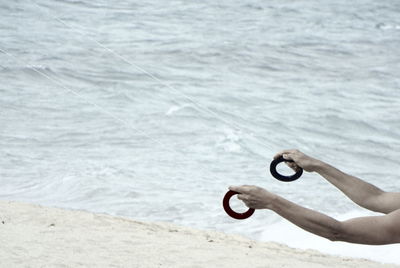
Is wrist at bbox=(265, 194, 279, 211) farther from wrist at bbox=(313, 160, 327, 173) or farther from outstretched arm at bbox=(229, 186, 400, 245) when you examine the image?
wrist at bbox=(313, 160, 327, 173)

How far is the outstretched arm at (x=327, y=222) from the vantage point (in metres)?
3.23

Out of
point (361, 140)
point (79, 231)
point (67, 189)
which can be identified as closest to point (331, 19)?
point (361, 140)

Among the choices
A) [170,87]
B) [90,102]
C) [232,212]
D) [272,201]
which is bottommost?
[90,102]

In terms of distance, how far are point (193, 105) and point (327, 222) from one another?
12436mm

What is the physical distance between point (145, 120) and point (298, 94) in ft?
12.7

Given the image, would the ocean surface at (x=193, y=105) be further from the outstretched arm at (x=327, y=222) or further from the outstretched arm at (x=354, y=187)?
the outstretched arm at (x=327, y=222)

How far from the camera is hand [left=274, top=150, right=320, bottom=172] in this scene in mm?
3635

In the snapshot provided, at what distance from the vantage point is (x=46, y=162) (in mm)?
11281

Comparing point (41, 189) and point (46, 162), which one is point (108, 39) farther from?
point (41, 189)

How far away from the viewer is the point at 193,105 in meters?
15.6

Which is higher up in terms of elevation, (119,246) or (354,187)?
(354,187)

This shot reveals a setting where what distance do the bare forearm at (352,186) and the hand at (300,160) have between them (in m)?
0.02

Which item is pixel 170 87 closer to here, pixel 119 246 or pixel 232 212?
pixel 119 246

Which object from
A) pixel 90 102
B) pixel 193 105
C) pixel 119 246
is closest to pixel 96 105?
pixel 90 102
